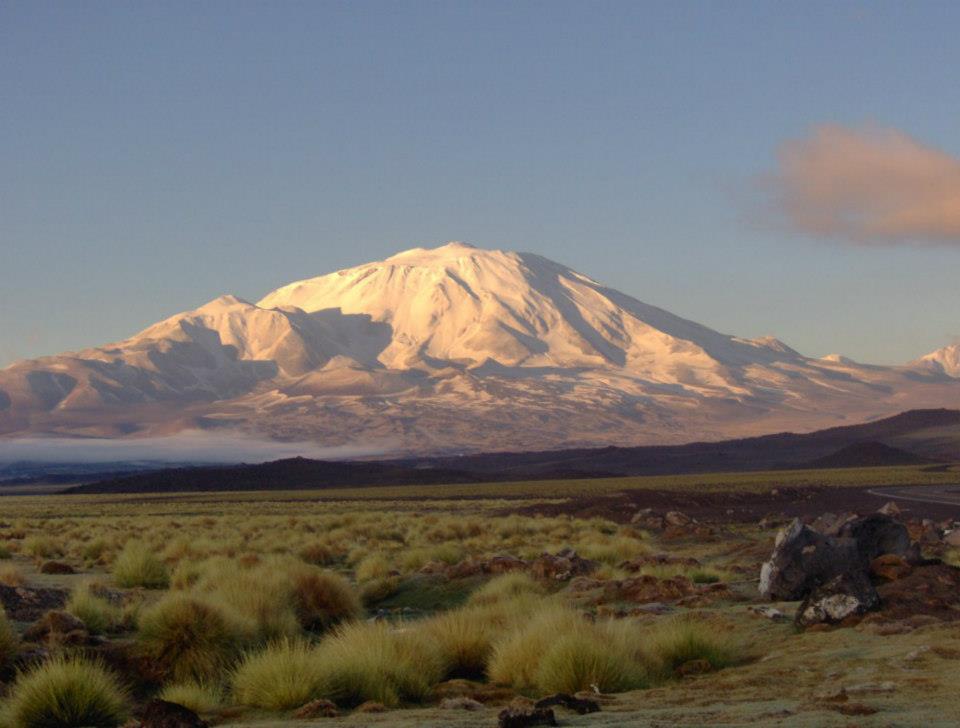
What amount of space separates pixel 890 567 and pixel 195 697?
10.5m

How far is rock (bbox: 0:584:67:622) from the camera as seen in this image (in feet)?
56.8

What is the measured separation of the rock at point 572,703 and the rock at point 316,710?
6.31 feet

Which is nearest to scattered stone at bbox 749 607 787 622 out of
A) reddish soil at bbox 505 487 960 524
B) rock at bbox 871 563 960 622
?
rock at bbox 871 563 960 622

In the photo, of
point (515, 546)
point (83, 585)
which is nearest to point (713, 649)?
point (83, 585)

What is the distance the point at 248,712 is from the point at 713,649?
5.12 meters

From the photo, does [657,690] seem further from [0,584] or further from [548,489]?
[548,489]

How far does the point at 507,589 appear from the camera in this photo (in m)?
19.4

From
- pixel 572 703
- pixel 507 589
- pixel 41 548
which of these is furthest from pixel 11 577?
pixel 572 703

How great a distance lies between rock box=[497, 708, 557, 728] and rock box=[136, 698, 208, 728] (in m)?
2.46

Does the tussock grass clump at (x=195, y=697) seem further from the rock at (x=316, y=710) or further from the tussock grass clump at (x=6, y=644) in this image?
the tussock grass clump at (x=6, y=644)

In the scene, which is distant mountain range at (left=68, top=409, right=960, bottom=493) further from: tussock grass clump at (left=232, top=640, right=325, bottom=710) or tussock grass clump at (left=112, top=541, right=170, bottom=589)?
tussock grass clump at (left=232, top=640, right=325, bottom=710)

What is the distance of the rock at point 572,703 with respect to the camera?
1050cm

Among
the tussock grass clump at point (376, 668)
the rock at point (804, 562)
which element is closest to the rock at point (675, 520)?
the rock at point (804, 562)

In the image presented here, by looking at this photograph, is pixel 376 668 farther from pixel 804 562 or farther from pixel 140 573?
pixel 140 573
